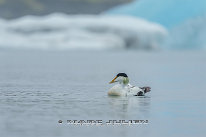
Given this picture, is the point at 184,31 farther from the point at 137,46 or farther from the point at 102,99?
the point at 102,99

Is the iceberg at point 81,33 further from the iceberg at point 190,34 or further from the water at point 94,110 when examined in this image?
the water at point 94,110

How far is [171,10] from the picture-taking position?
8131cm

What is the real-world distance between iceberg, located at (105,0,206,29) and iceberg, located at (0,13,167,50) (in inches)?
169

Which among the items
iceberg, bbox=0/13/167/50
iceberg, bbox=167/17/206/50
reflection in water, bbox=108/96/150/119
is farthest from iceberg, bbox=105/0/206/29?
reflection in water, bbox=108/96/150/119

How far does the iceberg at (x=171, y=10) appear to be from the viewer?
78.8 m

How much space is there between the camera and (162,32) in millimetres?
74750

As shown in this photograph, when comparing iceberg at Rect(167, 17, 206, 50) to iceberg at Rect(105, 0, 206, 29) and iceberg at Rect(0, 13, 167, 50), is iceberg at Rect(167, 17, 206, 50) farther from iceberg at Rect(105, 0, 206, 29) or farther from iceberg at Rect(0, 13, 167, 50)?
iceberg at Rect(0, 13, 167, 50)

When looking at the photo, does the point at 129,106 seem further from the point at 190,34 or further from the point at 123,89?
the point at 190,34

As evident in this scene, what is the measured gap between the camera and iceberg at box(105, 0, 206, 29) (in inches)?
3100

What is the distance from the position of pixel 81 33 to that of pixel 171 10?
13.7 m

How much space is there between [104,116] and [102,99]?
3566mm

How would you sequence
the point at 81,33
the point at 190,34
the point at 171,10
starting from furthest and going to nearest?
the point at 171,10, the point at 81,33, the point at 190,34

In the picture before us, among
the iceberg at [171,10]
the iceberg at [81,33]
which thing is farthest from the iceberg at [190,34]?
the iceberg at [81,33]

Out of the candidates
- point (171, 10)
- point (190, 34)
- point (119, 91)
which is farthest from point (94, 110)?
point (171, 10)
